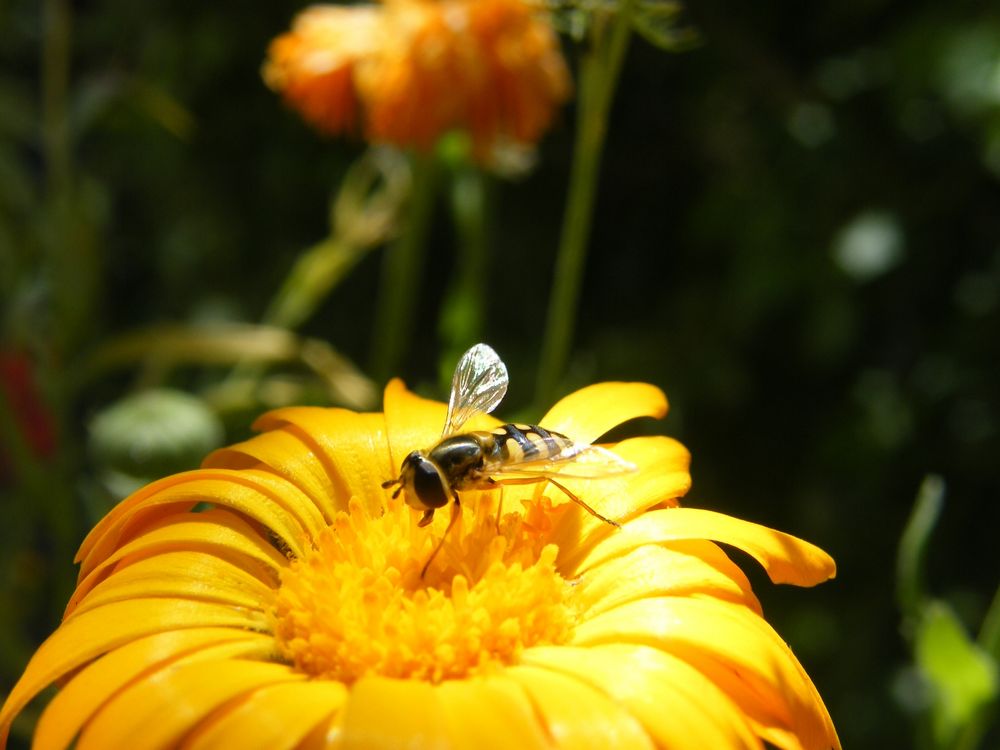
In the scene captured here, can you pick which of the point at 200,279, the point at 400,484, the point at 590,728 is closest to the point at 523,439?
the point at 400,484

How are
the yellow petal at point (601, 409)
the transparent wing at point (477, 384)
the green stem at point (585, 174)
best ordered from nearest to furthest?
the yellow petal at point (601, 409) → the transparent wing at point (477, 384) → the green stem at point (585, 174)

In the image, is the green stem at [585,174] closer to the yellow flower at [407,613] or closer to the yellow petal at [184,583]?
the yellow flower at [407,613]

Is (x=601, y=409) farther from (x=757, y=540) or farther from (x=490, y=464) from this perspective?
(x=757, y=540)

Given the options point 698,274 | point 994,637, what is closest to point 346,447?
point 994,637

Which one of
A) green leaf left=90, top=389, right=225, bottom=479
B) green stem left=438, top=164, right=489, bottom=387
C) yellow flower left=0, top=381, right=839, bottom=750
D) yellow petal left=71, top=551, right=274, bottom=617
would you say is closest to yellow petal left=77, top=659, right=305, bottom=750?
yellow flower left=0, top=381, right=839, bottom=750

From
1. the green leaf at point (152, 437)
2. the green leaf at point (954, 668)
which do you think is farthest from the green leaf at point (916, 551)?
the green leaf at point (152, 437)
